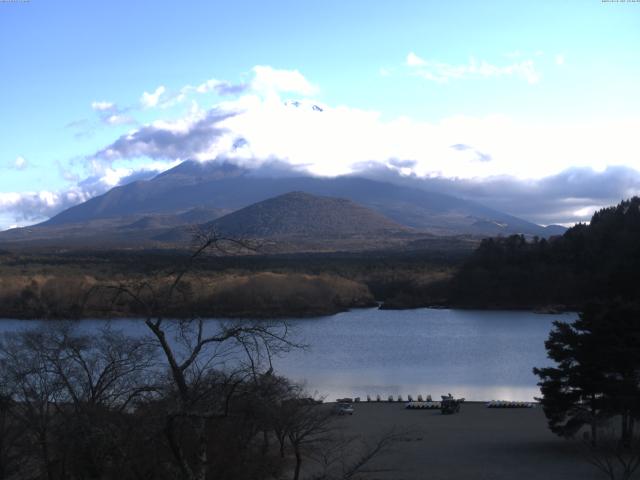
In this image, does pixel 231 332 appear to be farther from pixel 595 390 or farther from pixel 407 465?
pixel 595 390

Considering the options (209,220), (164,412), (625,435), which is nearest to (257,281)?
(625,435)

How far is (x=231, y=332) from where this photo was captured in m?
5.88

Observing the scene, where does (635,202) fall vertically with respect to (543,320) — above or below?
above

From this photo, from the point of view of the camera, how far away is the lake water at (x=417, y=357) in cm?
2674

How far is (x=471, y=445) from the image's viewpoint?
16844mm

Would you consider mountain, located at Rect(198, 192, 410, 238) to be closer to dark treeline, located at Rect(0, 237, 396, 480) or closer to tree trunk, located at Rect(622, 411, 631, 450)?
tree trunk, located at Rect(622, 411, 631, 450)

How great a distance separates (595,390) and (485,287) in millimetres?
49845

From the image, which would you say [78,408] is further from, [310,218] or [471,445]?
[310,218]

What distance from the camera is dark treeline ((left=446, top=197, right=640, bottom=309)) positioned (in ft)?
205

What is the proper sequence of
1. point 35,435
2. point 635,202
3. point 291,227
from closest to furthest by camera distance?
point 35,435, point 635,202, point 291,227

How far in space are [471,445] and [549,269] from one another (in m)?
50.2

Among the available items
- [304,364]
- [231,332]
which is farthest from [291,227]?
[231,332]

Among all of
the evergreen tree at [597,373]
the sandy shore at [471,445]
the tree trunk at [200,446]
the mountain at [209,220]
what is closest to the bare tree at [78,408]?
the tree trunk at [200,446]

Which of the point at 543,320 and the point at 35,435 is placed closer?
the point at 35,435
